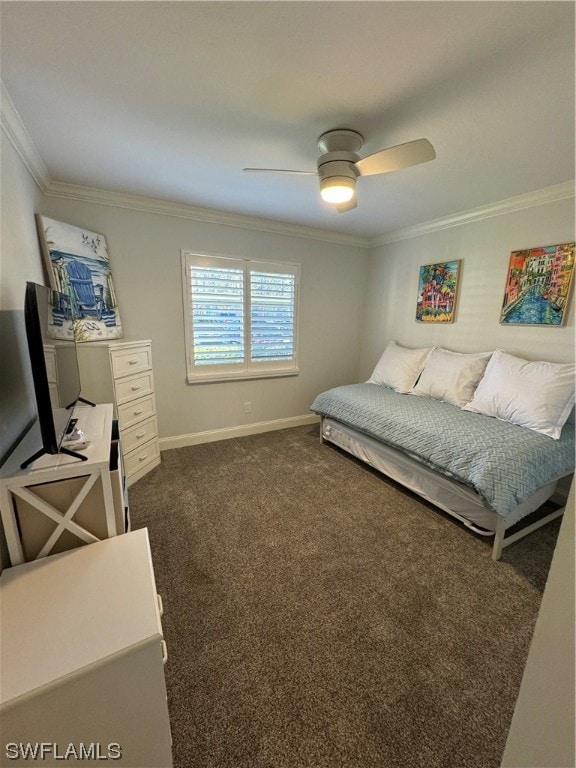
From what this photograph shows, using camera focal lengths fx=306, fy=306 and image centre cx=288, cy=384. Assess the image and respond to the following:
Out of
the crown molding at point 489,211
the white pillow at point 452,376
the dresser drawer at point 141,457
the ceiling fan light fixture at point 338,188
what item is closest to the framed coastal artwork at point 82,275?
the dresser drawer at point 141,457

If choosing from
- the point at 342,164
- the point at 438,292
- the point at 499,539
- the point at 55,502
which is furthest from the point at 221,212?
the point at 499,539

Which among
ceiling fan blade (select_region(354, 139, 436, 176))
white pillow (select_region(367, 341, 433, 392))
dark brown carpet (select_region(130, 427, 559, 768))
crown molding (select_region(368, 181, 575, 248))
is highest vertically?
crown molding (select_region(368, 181, 575, 248))

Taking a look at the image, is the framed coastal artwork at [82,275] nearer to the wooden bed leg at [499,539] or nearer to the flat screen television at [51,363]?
the flat screen television at [51,363]

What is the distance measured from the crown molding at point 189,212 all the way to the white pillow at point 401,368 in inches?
61.8

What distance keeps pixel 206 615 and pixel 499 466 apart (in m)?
1.77

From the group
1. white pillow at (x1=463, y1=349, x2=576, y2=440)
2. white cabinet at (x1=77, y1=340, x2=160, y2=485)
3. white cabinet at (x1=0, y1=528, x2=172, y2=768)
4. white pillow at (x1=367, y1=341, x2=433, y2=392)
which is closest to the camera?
white cabinet at (x1=0, y1=528, x2=172, y2=768)

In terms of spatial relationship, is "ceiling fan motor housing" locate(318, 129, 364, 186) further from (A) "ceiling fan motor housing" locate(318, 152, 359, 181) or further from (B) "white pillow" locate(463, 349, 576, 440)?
(B) "white pillow" locate(463, 349, 576, 440)

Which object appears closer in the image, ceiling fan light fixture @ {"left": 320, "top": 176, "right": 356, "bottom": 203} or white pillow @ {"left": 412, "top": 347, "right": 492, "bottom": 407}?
ceiling fan light fixture @ {"left": 320, "top": 176, "right": 356, "bottom": 203}

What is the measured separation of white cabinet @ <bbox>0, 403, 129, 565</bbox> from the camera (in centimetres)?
108

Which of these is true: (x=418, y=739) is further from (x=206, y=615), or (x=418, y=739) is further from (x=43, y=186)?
(x=43, y=186)

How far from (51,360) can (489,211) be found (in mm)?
3428

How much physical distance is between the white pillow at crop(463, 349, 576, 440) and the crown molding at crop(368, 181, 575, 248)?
1213 millimetres

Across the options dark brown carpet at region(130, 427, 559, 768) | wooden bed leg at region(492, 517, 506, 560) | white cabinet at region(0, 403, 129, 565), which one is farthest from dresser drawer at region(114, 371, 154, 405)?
wooden bed leg at region(492, 517, 506, 560)

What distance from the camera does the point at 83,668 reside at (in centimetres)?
77
